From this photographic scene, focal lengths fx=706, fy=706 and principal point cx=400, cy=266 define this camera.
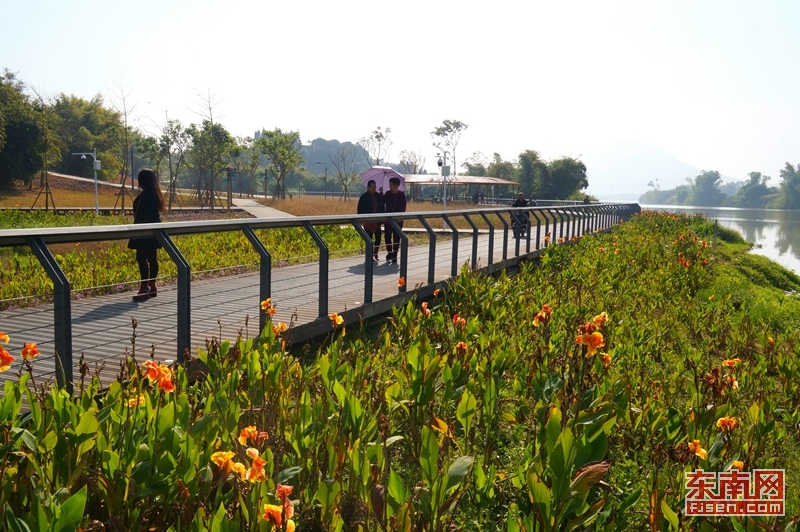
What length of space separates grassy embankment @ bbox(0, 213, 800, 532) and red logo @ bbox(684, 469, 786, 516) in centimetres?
7

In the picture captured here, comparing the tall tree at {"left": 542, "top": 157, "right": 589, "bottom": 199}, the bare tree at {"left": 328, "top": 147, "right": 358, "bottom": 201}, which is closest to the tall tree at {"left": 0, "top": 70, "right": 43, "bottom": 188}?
the bare tree at {"left": 328, "top": 147, "right": 358, "bottom": 201}

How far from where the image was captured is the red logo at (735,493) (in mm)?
2555

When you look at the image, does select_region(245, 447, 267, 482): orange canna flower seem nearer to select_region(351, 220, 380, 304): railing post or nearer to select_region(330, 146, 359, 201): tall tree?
select_region(351, 220, 380, 304): railing post

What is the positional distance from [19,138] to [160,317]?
39.2 metres

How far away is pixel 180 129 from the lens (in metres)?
40.7

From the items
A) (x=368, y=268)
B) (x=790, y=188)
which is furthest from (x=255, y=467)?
(x=790, y=188)

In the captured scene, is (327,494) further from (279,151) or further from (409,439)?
(279,151)

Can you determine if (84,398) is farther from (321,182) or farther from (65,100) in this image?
(321,182)

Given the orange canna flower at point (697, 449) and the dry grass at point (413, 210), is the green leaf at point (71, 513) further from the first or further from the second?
the dry grass at point (413, 210)

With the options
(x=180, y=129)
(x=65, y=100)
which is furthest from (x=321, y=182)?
(x=180, y=129)

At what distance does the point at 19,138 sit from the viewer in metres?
37.4

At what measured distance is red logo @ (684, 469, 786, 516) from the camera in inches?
101

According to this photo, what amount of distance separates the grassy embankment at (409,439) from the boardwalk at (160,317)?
1.54 ft

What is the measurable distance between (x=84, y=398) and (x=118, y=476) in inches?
21.8
